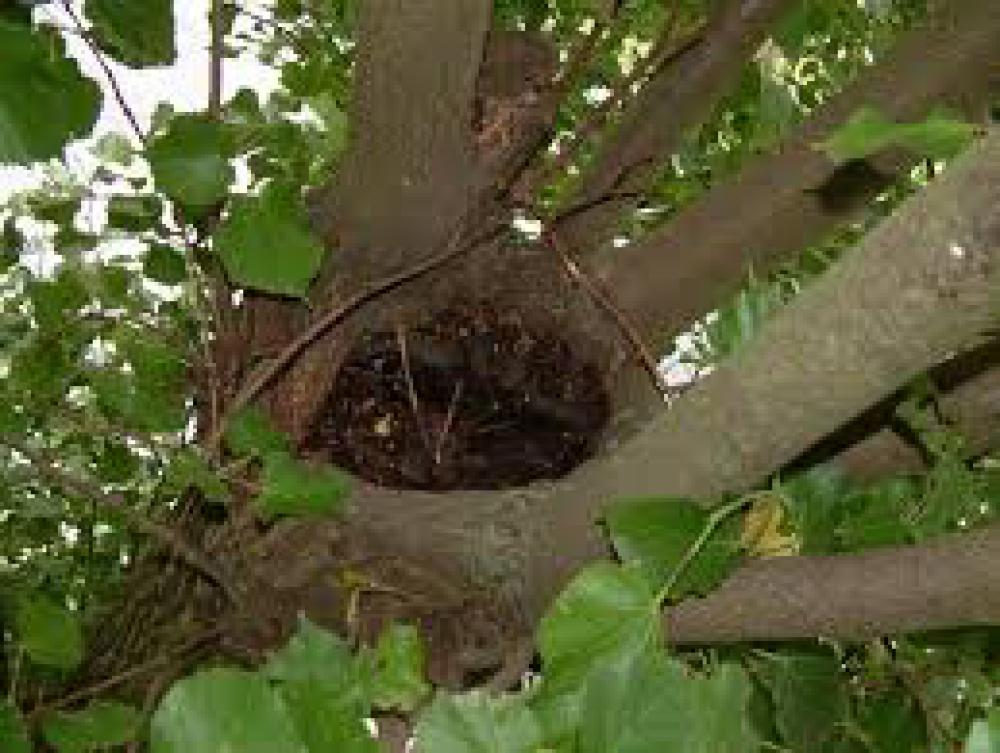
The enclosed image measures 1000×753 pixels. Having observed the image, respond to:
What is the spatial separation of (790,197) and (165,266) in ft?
2.36

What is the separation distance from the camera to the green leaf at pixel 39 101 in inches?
39.6

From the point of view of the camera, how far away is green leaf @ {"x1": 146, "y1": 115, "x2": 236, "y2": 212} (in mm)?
1242

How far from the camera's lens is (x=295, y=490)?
1.16 meters

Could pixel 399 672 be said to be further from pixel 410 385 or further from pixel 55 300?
pixel 55 300

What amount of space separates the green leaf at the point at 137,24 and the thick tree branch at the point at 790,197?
556 mm

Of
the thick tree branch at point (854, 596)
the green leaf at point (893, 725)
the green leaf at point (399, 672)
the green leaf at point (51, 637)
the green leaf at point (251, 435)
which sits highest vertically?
the green leaf at point (251, 435)

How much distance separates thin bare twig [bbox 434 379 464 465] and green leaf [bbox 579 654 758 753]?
0.73m

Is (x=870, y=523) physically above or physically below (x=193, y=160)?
below

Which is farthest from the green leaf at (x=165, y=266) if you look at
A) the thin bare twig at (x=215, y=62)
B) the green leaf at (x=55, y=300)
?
the thin bare twig at (x=215, y=62)

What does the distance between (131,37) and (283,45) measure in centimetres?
123

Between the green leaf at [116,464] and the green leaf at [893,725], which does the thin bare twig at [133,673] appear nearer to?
the green leaf at [893,725]

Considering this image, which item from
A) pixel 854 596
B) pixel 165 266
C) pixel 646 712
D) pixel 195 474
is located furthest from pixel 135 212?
pixel 646 712

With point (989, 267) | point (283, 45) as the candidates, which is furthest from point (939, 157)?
point (283, 45)

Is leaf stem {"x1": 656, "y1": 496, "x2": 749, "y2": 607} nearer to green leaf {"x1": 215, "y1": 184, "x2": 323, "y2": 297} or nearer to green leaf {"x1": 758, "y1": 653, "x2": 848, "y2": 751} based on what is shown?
green leaf {"x1": 758, "y1": 653, "x2": 848, "y2": 751}
